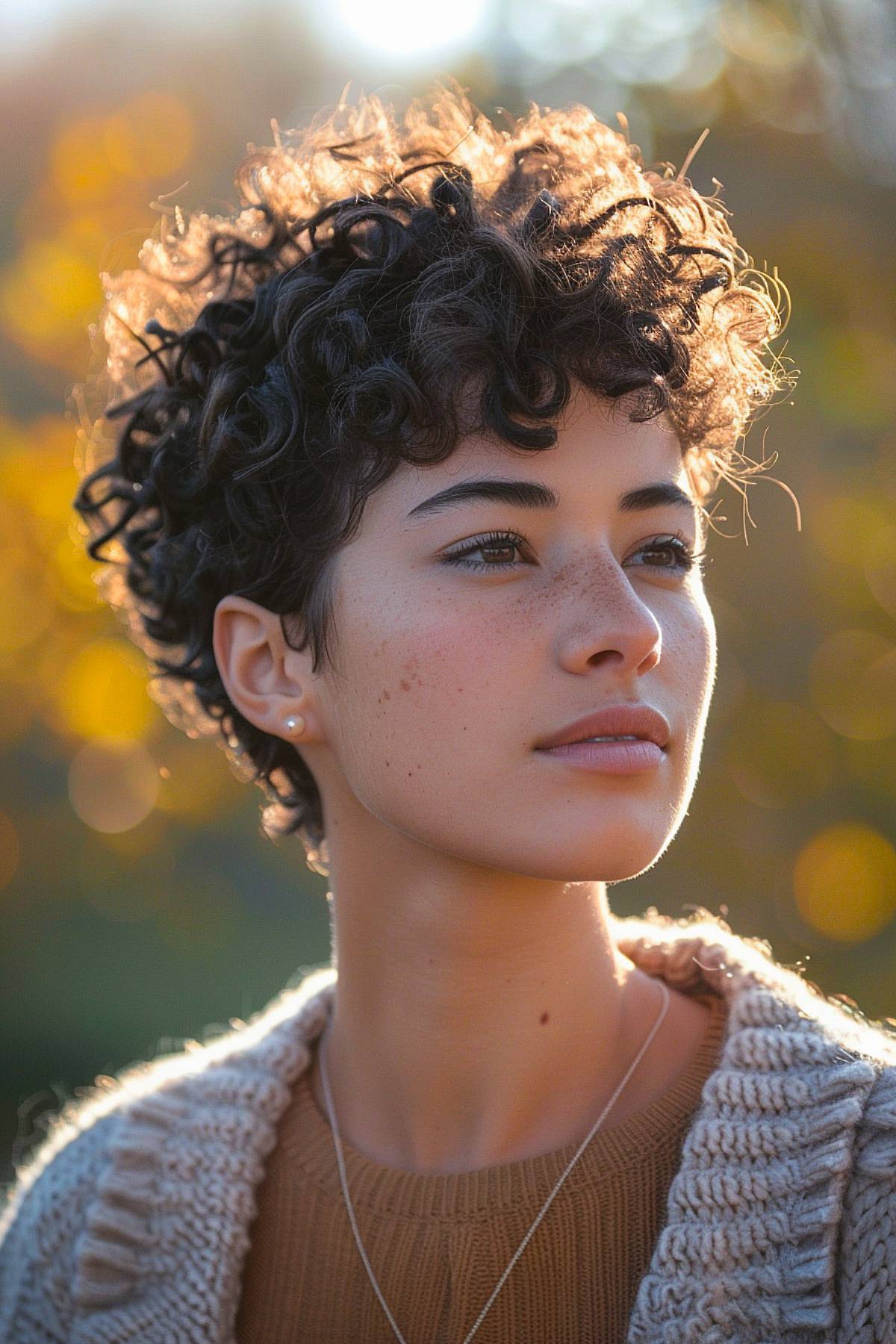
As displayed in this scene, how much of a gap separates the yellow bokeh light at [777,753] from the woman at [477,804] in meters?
2.89

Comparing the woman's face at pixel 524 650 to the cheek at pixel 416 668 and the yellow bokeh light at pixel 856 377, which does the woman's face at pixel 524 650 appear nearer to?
the cheek at pixel 416 668

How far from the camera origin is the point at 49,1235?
239cm

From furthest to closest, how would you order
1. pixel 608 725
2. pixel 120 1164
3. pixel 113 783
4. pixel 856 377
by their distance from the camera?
pixel 113 783, pixel 856 377, pixel 120 1164, pixel 608 725

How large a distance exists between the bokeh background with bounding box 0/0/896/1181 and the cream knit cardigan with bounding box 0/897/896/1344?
2.82 m

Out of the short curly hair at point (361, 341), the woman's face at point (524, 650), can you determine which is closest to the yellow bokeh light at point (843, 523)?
the short curly hair at point (361, 341)

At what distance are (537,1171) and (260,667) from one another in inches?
40.8

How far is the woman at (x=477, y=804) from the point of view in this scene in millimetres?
1929

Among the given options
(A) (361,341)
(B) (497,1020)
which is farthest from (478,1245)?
(A) (361,341)

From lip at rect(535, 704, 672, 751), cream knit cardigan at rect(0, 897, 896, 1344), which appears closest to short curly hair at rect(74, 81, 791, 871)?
lip at rect(535, 704, 672, 751)

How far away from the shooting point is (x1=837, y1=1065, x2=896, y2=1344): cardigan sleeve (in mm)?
1710

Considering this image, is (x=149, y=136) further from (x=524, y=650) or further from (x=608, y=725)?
(x=608, y=725)

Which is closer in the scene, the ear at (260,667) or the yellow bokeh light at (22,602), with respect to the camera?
the ear at (260,667)

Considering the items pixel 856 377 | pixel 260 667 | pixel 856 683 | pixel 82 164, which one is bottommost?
pixel 260 667

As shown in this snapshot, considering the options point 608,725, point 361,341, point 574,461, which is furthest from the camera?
point 361,341
